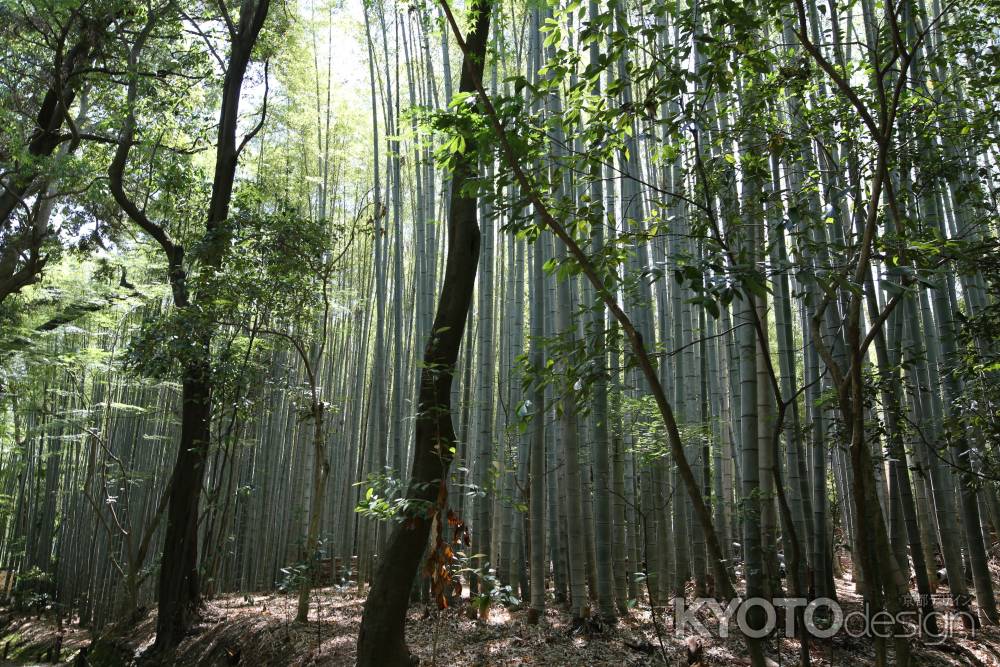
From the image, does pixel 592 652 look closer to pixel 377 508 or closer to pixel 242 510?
pixel 377 508

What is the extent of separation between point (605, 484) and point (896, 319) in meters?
2.28

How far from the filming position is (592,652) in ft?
12.6

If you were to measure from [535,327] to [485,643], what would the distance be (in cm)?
226

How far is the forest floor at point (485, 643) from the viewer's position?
3.69 m

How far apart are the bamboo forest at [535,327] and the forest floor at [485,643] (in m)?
0.03

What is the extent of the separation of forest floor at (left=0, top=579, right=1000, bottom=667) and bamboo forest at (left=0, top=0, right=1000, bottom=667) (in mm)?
34

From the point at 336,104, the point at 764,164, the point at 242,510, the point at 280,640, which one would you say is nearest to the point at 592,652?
the point at 280,640

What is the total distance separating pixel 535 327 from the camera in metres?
5.16

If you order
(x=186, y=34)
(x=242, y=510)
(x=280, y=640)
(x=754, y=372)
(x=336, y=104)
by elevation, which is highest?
(x=336, y=104)

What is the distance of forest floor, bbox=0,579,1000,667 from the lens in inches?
145
